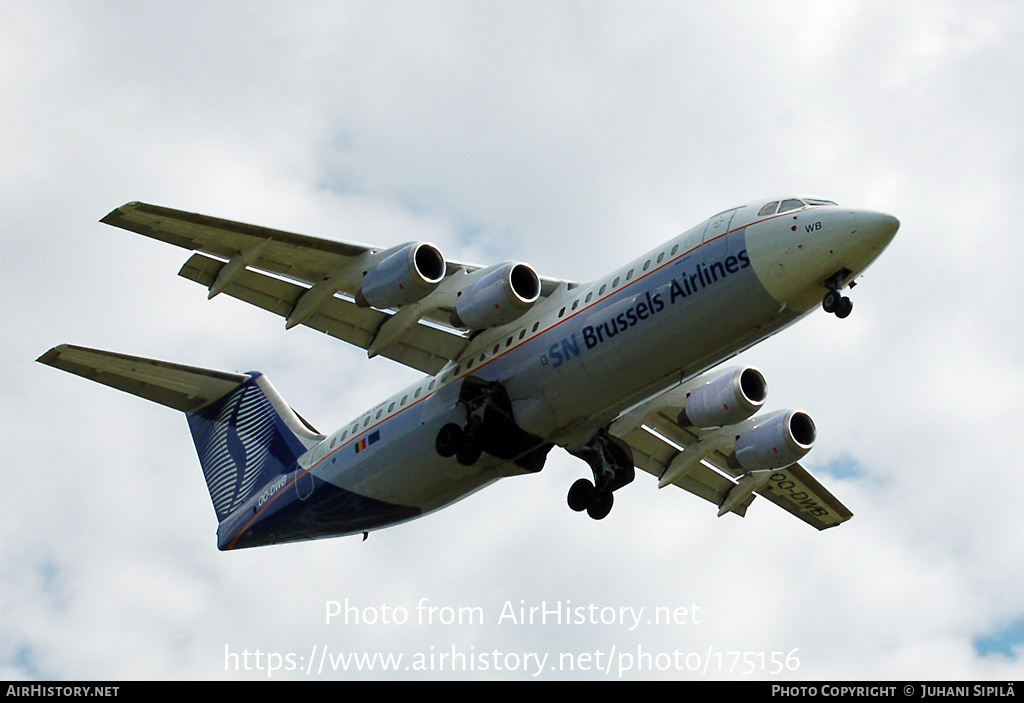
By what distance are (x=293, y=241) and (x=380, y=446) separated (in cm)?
299

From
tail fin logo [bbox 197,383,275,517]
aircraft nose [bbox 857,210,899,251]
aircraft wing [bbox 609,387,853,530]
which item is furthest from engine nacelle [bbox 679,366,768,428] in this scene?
tail fin logo [bbox 197,383,275,517]

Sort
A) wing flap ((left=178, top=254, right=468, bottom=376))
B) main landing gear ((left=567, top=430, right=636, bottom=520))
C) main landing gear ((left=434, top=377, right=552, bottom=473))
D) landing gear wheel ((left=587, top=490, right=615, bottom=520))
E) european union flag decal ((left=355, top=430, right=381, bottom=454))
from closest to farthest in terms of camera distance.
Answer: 1. main landing gear ((left=434, top=377, right=552, bottom=473))
2. wing flap ((left=178, top=254, right=468, bottom=376))
3. european union flag decal ((left=355, top=430, right=381, bottom=454))
4. main landing gear ((left=567, top=430, right=636, bottom=520))
5. landing gear wheel ((left=587, top=490, right=615, bottom=520))

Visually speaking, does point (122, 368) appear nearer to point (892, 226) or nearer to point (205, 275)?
point (205, 275)

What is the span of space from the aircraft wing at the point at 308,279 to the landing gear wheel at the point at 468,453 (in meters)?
1.27

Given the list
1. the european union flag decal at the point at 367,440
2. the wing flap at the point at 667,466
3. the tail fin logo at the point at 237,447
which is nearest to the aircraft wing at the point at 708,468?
the wing flap at the point at 667,466

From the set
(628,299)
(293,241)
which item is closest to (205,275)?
(293,241)

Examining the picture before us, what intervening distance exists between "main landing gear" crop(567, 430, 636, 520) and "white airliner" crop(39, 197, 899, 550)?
0.08ft

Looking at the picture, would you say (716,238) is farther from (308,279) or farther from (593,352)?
(308,279)

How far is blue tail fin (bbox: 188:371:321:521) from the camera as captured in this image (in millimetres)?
17719

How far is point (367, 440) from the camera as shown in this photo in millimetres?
15758

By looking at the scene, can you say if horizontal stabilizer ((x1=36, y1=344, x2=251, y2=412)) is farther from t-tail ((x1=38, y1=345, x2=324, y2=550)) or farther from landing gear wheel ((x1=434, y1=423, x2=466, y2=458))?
landing gear wheel ((x1=434, y1=423, x2=466, y2=458))

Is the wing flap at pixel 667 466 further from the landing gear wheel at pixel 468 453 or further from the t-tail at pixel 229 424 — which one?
the t-tail at pixel 229 424

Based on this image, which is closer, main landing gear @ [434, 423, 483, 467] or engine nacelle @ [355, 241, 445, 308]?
engine nacelle @ [355, 241, 445, 308]

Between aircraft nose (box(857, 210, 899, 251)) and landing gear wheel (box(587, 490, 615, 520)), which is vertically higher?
aircraft nose (box(857, 210, 899, 251))
